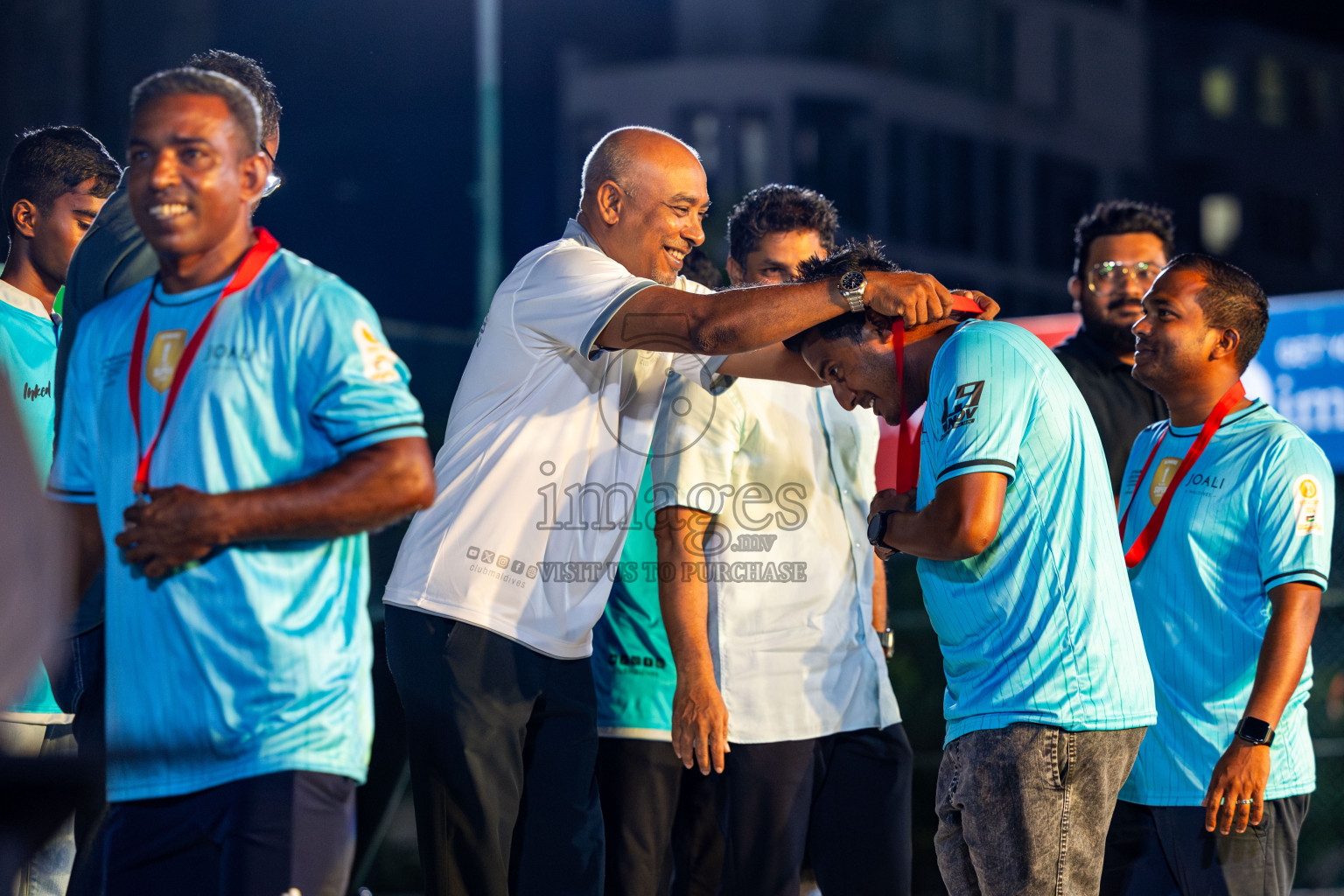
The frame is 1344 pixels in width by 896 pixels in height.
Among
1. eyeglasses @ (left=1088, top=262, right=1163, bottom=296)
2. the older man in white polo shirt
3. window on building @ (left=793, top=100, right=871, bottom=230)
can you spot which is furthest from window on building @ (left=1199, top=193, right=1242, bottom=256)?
the older man in white polo shirt

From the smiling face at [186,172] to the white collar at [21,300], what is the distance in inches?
70.2

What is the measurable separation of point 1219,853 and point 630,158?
8.17 ft

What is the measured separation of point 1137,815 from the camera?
3.80 metres

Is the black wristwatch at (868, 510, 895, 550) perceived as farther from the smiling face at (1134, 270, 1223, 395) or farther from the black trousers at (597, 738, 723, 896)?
the smiling face at (1134, 270, 1223, 395)

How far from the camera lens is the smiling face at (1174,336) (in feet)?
12.7

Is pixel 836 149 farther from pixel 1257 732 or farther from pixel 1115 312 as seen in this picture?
pixel 1257 732

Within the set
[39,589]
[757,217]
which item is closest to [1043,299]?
[757,217]

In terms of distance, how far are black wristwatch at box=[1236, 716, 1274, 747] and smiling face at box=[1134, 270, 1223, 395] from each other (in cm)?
99

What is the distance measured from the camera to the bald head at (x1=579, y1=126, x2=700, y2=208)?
147 inches

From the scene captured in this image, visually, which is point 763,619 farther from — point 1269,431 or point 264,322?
point 264,322

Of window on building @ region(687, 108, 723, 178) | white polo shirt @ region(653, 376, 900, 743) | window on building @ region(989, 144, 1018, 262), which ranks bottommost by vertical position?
white polo shirt @ region(653, 376, 900, 743)

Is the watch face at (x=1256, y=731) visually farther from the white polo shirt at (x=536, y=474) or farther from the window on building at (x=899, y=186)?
the window on building at (x=899, y=186)

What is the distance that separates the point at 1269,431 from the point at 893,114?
1502 inches

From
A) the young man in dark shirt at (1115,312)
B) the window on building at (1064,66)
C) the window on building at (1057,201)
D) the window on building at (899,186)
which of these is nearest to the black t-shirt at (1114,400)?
the young man in dark shirt at (1115,312)
